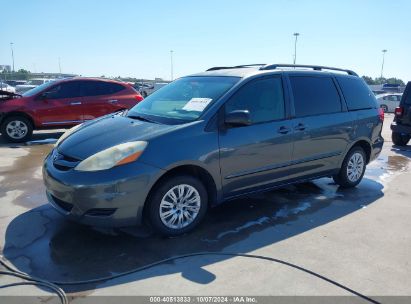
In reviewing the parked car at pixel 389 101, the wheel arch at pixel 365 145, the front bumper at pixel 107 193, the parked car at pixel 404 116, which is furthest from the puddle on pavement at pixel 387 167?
the parked car at pixel 389 101

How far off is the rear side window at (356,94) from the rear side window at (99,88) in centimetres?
664

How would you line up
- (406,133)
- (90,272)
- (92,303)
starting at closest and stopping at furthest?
(92,303) < (90,272) < (406,133)

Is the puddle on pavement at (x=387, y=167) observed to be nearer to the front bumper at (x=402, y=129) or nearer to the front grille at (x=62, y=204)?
the front bumper at (x=402, y=129)

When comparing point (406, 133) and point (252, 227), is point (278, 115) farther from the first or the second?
point (406, 133)

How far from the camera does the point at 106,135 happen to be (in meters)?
4.16

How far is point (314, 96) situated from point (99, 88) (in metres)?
6.80

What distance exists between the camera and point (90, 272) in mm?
3350

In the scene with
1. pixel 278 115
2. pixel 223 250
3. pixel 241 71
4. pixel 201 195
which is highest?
pixel 241 71

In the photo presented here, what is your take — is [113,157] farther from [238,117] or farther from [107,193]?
[238,117]

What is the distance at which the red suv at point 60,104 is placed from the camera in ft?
31.1

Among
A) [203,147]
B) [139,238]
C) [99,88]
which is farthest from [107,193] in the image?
[99,88]

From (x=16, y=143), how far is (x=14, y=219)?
5.66 m

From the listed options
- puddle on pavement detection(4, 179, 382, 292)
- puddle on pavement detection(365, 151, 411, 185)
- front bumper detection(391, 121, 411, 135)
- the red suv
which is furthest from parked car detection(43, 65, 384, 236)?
the red suv

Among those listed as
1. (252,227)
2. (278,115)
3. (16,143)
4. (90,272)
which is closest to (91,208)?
(90,272)
